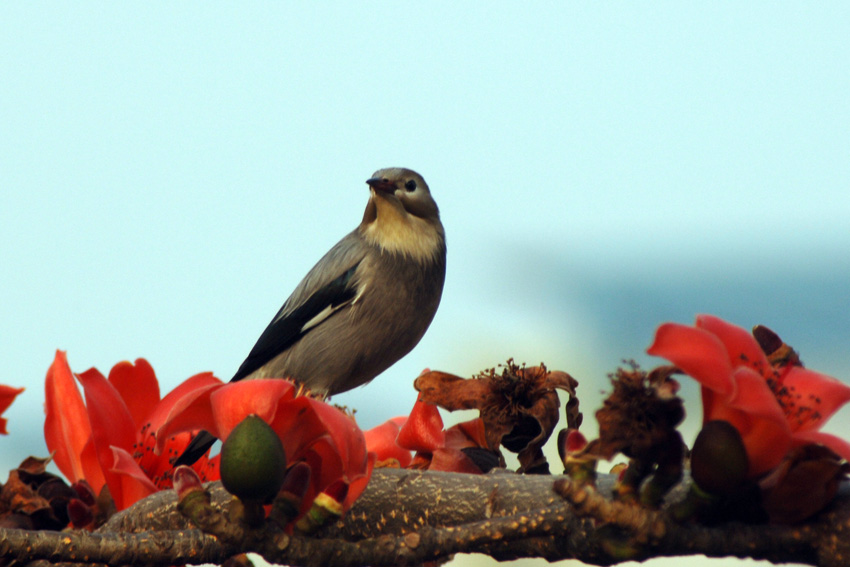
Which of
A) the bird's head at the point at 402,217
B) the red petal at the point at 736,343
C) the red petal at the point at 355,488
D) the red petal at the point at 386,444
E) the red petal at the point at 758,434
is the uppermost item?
the bird's head at the point at 402,217

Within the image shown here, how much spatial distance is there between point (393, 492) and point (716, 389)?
667 millimetres

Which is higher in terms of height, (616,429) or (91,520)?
(616,429)

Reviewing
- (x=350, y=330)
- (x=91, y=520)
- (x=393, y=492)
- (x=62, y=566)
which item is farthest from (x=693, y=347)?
(x=350, y=330)

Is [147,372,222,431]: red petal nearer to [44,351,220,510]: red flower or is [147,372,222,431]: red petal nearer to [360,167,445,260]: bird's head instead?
[44,351,220,510]: red flower

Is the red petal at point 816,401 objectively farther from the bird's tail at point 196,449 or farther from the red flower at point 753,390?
the bird's tail at point 196,449

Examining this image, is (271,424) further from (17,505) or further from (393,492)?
(17,505)

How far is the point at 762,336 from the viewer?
62.6 inches

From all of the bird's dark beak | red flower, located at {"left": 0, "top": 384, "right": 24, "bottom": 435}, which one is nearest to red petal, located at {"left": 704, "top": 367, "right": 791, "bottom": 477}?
red flower, located at {"left": 0, "top": 384, "right": 24, "bottom": 435}

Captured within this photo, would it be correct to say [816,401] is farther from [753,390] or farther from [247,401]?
[247,401]

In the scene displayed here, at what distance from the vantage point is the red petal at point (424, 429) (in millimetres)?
1938

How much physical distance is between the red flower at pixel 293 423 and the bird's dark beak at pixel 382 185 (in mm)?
3580

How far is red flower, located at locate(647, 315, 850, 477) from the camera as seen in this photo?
1198 mm

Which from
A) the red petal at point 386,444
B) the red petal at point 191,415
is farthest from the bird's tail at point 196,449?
the red petal at point 191,415

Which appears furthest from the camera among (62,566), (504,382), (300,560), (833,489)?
(504,382)
